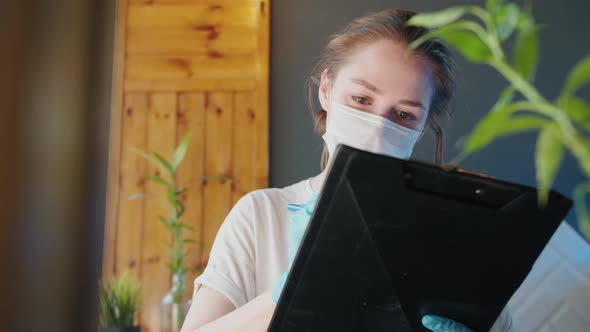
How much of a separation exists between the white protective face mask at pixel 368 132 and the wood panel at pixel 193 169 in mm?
1552

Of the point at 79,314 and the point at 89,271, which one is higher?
the point at 89,271

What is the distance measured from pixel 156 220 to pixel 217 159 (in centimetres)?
38

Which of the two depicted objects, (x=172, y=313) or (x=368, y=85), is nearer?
(x=368, y=85)

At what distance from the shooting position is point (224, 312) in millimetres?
1066

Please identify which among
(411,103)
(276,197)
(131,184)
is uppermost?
(411,103)

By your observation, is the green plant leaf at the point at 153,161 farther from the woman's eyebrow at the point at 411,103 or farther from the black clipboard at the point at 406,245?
the black clipboard at the point at 406,245

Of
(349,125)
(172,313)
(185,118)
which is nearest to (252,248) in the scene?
(349,125)

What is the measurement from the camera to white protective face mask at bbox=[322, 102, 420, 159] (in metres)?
1.05

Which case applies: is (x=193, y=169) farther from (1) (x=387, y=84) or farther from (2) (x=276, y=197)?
(1) (x=387, y=84)

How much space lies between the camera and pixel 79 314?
2.67m

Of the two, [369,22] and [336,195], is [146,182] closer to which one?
[369,22]

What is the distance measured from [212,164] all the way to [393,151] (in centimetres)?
162

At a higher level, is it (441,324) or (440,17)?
(440,17)

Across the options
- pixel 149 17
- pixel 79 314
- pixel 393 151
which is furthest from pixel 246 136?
pixel 393 151
